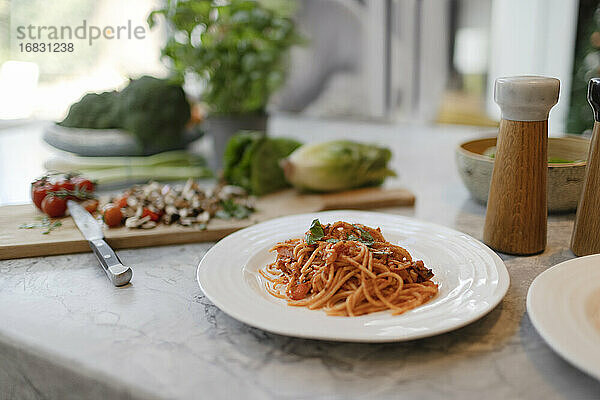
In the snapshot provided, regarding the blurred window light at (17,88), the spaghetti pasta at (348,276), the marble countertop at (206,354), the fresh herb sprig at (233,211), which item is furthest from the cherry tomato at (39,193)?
the blurred window light at (17,88)

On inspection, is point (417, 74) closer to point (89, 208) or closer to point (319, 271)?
point (89, 208)

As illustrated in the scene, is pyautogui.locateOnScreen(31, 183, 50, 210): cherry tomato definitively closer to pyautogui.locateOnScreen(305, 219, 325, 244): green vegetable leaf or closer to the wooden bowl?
pyautogui.locateOnScreen(305, 219, 325, 244): green vegetable leaf

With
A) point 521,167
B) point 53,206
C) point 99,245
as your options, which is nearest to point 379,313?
point 521,167

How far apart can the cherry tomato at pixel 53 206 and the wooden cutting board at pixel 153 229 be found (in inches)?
1.0

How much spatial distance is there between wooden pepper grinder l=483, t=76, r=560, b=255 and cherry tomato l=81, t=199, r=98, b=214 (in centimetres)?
88

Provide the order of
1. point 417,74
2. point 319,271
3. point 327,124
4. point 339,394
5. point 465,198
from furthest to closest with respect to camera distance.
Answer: point 417,74
point 327,124
point 465,198
point 319,271
point 339,394

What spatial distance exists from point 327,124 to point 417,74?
0.60 metres

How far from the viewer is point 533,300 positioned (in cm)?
74

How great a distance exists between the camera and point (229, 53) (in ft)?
5.32

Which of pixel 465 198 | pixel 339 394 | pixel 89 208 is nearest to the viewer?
pixel 339 394

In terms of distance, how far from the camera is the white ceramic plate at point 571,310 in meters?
0.63

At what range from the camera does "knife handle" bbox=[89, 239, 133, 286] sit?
94 cm

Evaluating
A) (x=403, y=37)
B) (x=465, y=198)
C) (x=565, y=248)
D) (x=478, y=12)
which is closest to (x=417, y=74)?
(x=403, y=37)

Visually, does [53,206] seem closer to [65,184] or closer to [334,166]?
[65,184]
